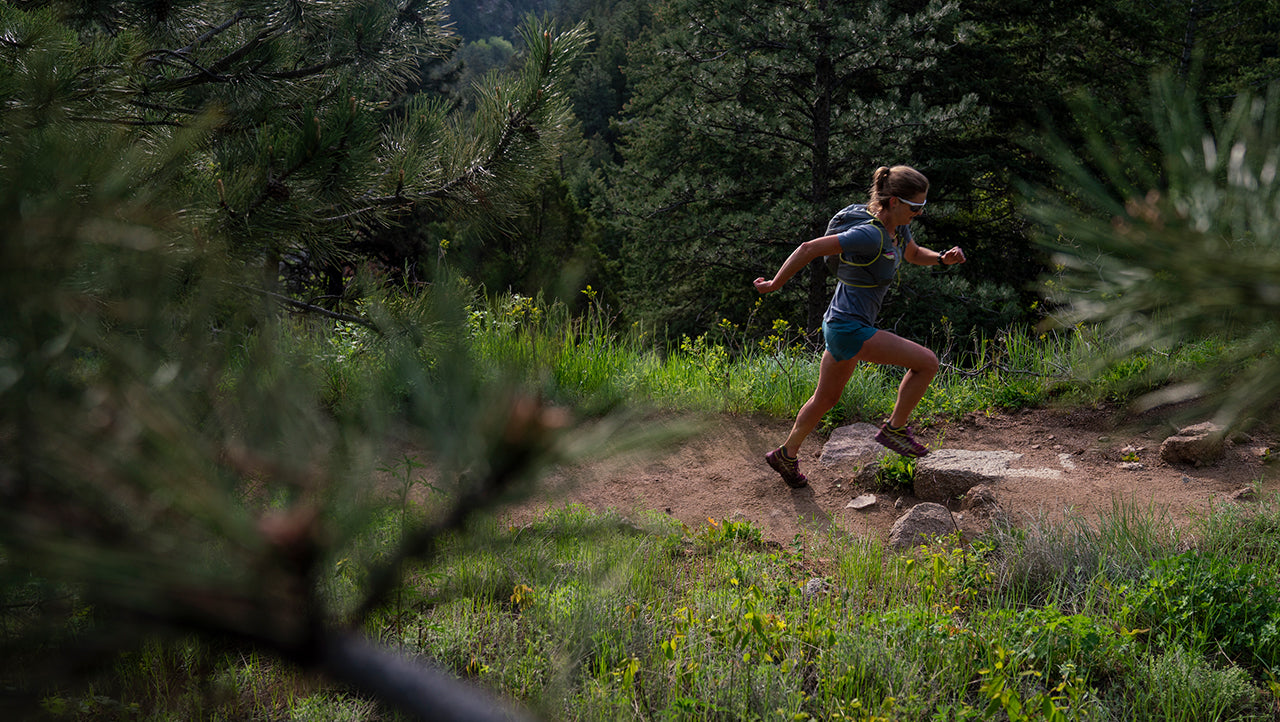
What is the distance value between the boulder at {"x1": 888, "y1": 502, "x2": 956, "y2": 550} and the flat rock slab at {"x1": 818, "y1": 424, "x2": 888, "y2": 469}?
0.92 m

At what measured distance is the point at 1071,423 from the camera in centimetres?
563

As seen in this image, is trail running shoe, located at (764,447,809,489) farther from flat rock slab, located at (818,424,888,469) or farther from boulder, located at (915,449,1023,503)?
boulder, located at (915,449,1023,503)

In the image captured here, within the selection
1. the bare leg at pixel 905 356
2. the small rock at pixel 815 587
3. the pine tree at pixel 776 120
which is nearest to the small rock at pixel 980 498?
the bare leg at pixel 905 356

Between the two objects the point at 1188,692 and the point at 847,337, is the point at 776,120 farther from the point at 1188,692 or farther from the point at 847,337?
the point at 1188,692

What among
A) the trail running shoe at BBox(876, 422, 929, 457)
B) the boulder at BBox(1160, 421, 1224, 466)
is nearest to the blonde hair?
the trail running shoe at BBox(876, 422, 929, 457)

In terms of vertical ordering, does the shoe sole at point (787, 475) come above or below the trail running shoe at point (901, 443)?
below

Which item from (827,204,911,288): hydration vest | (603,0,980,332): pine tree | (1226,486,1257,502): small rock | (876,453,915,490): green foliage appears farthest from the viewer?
(603,0,980,332): pine tree

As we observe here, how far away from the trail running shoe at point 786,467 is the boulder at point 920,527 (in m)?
0.84

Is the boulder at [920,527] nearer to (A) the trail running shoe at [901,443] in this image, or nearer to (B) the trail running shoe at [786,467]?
(A) the trail running shoe at [901,443]

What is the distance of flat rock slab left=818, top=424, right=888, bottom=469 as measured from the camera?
16.4 feet

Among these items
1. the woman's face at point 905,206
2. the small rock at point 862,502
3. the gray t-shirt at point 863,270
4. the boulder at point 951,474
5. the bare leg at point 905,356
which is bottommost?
the small rock at point 862,502

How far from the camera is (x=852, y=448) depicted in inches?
204

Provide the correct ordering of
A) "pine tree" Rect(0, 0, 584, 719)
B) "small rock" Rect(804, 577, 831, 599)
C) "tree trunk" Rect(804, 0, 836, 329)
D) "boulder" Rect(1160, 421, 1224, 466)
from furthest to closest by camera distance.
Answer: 1. "tree trunk" Rect(804, 0, 836, 329)
2. "boulder" Rect(1160, 421, 1224, 466)
3. "small rock" Rect(804, 577, 831, 599)
4. "pine tree" Rect(0, 0, 584, 719)

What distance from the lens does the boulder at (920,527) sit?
3.72 meters
